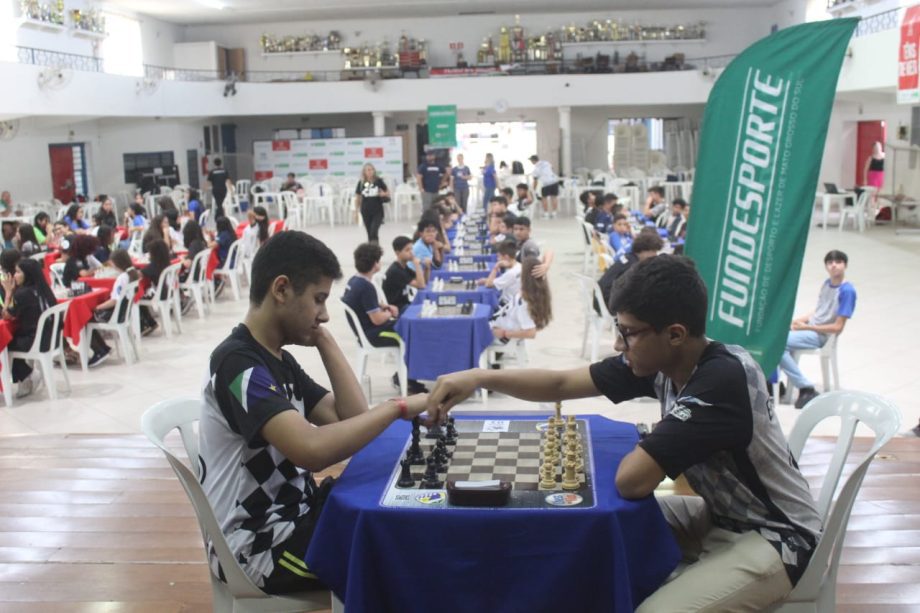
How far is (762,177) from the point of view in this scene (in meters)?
4.00

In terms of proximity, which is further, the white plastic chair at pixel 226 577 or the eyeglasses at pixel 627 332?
→ the white plastic chair at pixel 226 577

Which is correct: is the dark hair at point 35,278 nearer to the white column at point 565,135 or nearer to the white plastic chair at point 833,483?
the white plastic chair at point 833,483

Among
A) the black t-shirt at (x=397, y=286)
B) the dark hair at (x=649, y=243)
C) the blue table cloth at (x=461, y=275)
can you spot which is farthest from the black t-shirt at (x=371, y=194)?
the dark hair at (x=649, y=243)

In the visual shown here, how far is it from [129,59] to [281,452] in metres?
24.0

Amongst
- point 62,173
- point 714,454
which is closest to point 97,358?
point 714,454

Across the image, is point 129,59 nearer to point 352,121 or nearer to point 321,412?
point 352,121

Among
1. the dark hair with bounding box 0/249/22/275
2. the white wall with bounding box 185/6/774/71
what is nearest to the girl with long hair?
the dark hair with bounding box 0/249/22/275

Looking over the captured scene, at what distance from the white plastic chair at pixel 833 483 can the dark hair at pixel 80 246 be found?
7.37m

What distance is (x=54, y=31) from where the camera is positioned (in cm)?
1912

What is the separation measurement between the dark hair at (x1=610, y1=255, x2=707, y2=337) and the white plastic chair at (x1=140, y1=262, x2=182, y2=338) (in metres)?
7.43

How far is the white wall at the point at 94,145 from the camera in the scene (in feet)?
60.5

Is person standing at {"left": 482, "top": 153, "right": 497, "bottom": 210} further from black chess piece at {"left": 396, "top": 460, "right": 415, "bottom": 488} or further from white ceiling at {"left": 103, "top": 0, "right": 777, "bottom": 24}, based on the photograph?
black chess piece at {"left": 396, "top": 460, "right": 415, "bottom": 488}

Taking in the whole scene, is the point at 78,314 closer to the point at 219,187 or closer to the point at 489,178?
the point at 219,187

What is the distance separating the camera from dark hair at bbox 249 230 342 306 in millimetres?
2377
